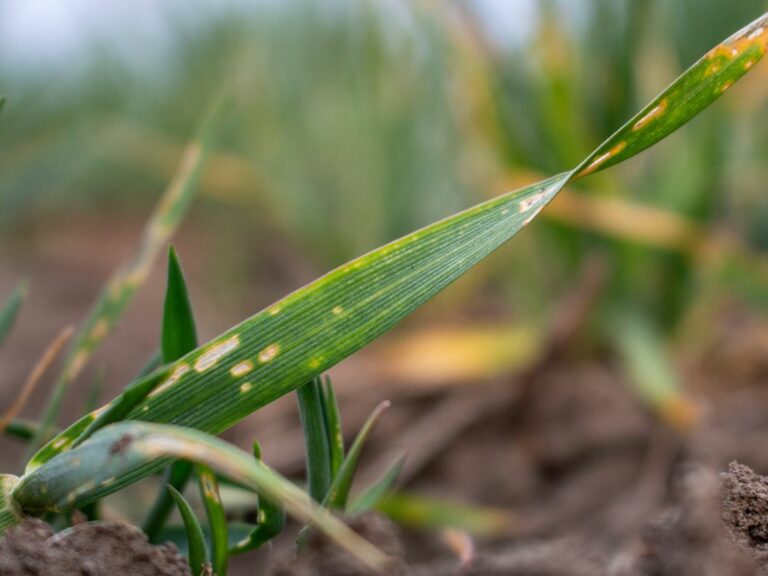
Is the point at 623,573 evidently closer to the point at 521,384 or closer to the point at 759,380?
the point at 521,384

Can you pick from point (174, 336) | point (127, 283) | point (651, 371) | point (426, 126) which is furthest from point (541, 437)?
point (174, 336)

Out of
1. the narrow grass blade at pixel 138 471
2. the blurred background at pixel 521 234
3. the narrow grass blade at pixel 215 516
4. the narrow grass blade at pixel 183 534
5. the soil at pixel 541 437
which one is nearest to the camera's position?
the narrow grass blade at pixel 138 471

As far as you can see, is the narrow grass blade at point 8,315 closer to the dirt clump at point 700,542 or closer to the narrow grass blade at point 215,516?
the narrow grass blade at point 215,516

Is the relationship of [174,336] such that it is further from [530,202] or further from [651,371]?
[651,371]

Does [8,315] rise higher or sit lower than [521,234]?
lower

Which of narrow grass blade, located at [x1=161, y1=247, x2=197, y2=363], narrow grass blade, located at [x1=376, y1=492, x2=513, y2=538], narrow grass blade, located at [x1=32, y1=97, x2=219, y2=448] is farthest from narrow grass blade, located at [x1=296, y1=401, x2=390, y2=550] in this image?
narrow grass blade, located at [x1=376, y1=492, x2=513, y2=538]

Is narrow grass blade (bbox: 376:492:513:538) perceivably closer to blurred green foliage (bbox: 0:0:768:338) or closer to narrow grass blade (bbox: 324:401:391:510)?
narrow grass blade (bbox: 324:401:391:510)

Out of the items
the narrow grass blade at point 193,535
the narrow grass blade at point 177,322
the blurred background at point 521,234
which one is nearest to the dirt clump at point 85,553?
the narrow grass blade at point 193,535
